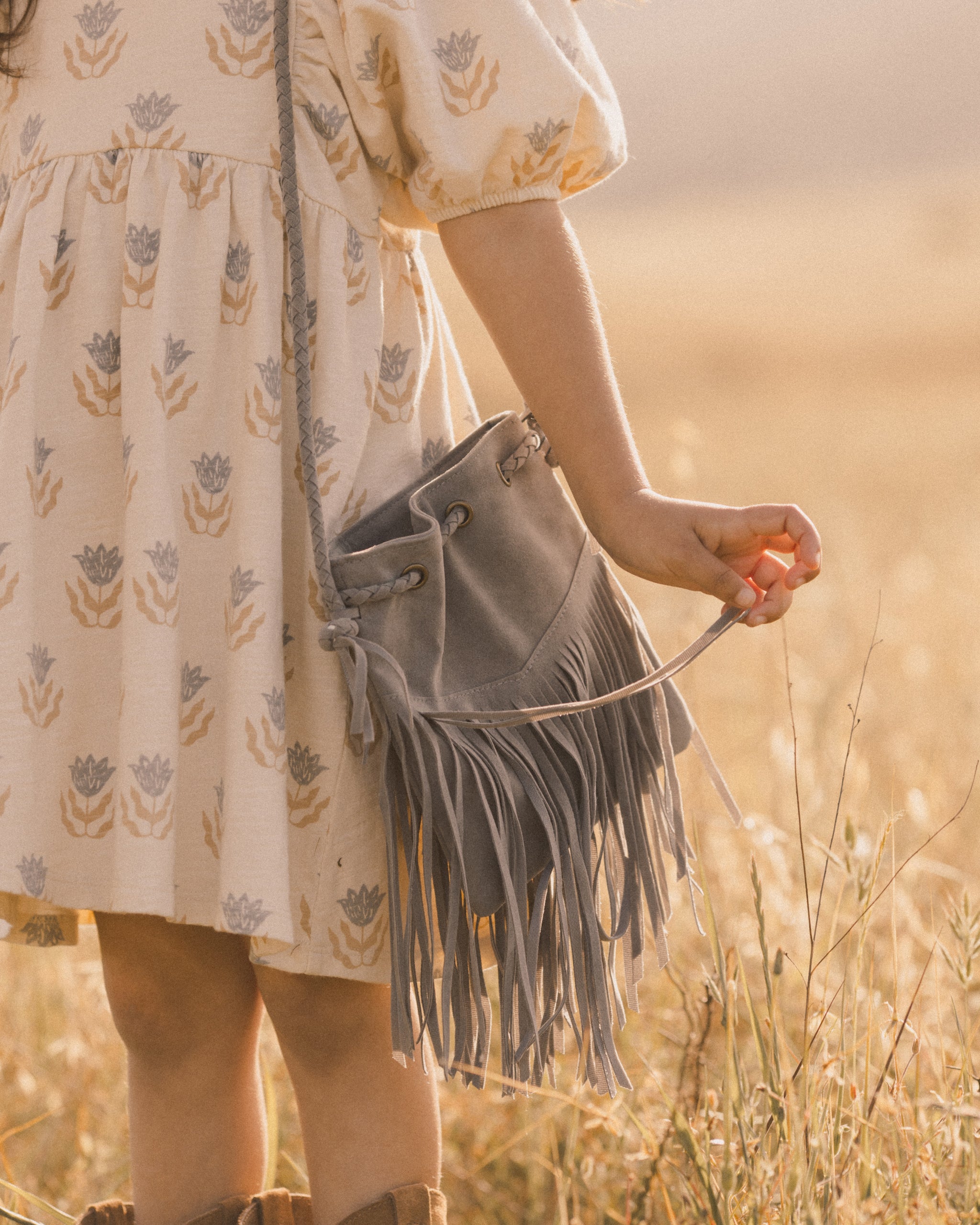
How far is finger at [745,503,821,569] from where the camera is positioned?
2.92ft

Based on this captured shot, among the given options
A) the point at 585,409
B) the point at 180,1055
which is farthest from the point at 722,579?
the point at 180,1055

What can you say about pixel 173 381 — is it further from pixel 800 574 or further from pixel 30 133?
pixel 800 574

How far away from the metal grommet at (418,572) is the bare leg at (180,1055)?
0.37 m

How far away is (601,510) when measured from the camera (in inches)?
37.6

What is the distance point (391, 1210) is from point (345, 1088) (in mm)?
99

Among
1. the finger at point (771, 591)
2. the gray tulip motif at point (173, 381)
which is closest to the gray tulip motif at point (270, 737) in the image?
the gray tulip motif at point (173, 381)

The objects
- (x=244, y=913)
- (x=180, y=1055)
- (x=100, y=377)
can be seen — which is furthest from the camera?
(x=180, y=1055)

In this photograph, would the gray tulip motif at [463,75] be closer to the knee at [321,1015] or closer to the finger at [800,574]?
the finger at [800,574]

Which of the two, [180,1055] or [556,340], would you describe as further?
[180,1055]

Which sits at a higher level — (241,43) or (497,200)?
(241,43)

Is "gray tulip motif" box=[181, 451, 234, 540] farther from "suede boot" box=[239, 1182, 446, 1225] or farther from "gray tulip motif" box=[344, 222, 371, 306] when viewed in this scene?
"suede boot" box=[239, 1182, 446, 1225]

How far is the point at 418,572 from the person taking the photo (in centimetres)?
93

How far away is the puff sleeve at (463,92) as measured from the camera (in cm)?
94

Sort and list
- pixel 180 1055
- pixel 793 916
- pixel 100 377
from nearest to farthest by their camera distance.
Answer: pixel 100 377 < pixel 180 1055 < pixel 793 916
